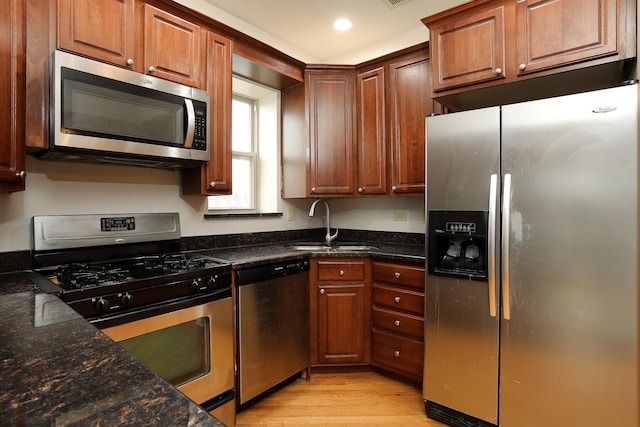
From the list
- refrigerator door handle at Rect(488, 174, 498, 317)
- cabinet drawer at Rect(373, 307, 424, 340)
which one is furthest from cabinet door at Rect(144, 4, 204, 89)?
cabinet drawer at Rect(373, 307, 424, 340)

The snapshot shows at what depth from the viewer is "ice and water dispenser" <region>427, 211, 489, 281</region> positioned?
6.13 ft

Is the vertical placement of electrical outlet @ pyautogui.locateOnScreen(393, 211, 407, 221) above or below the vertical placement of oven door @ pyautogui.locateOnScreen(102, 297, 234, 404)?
above

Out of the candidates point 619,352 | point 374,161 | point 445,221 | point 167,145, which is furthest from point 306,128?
point 619,352

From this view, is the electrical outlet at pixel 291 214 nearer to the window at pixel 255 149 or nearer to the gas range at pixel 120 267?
the window at pixel 255 149

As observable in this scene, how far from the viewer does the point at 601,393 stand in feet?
5.14

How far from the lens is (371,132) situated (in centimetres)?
280

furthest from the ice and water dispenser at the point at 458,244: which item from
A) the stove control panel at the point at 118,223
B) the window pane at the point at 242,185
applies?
the stove control panel at the point at 118,223

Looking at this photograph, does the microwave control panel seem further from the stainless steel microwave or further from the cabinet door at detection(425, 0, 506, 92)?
the cabinet door at detection(425, 0, 506, 92)

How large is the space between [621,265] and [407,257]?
3.57 feet

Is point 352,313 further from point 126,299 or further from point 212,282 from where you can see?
point 126,299

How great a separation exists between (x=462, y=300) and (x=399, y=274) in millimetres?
514

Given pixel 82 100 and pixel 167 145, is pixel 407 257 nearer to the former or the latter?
pixel 167 145

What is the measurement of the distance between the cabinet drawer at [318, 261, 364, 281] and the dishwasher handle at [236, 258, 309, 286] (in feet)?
0.44

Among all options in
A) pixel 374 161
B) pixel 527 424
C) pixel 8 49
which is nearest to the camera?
pixel 8 49
